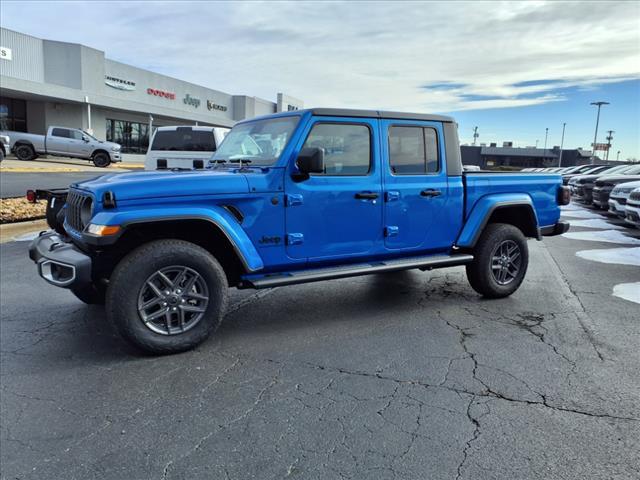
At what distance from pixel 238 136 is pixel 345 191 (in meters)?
1.47

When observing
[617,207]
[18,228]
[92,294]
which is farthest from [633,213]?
[18,228]

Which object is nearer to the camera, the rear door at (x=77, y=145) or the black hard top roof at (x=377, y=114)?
the black hard top roof at (x=377, y=114)

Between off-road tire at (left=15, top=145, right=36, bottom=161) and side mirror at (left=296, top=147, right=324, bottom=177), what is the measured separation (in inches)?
949

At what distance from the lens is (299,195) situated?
4340mm

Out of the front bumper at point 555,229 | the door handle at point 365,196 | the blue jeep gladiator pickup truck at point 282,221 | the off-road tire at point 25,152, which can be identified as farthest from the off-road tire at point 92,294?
the off-road tire at point 25,152

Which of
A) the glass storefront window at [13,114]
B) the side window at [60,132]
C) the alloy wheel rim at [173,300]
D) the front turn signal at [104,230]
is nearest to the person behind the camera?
the front turn signal at [104,230]

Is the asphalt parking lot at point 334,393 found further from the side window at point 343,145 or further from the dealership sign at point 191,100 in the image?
the dealership sign at point 191,100

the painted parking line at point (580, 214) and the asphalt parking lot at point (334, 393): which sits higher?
the painted parking line at point (580, 214)

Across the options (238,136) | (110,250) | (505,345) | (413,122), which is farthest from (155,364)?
(413,122)

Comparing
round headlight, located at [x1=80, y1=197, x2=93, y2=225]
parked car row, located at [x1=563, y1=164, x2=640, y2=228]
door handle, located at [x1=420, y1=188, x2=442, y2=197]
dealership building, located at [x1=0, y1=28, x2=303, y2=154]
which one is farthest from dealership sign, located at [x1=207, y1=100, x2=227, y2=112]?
round headlight, located at [x1=80, y1=197, x2=93, y2=225]

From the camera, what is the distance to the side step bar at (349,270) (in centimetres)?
423

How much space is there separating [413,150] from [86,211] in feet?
10.4

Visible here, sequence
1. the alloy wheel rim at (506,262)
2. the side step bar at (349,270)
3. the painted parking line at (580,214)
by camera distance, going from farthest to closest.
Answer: the painted parking line at (580,214) < the alloy wheel rim at (506,262) < the side step bar at (349,270)

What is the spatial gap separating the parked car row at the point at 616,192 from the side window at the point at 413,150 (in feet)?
11.6
